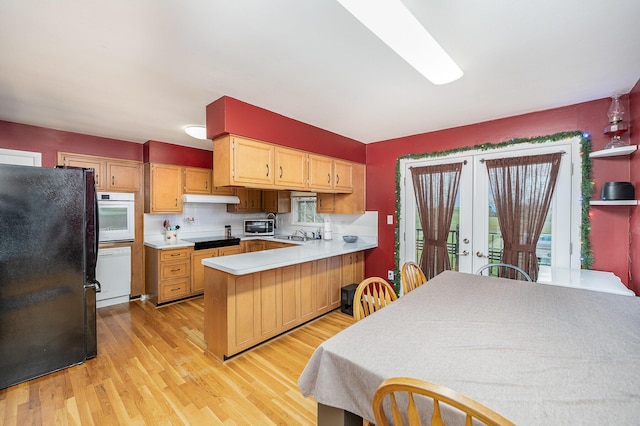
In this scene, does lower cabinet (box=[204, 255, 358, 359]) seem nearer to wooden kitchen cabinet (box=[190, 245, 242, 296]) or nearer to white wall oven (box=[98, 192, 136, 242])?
wooden kitchen cabinet (box=[190, 245, 242, 296])

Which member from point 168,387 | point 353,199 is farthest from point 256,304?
point 353,199

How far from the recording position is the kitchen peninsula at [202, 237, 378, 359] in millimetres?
2467

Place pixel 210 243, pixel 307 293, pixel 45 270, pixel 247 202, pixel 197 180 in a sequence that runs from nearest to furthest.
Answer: pixel 45 270, pixel 307 293, pixel 210 243, pixel 197 180, pixel 247 202

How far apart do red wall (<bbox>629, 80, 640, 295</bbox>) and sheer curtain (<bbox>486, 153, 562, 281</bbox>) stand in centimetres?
49

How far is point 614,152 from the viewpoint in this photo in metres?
2.15

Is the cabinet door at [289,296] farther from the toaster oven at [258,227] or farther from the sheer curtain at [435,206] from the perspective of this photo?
the toaster oven at [258,227]

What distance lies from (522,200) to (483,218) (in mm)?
400

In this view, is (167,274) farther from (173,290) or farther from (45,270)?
(45,270)

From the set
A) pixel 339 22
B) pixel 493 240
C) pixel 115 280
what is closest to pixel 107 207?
pixel 115 280

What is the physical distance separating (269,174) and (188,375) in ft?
6.27

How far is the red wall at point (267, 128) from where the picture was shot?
2367 mm

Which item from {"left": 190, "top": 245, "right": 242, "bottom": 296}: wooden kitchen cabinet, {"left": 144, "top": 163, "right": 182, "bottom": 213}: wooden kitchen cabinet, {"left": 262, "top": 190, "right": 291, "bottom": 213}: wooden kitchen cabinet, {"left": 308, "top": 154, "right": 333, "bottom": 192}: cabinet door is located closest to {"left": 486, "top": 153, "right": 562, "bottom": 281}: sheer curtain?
{"left": 308, "top": 154, "right": 333, "bottom": 192}: cabinet door

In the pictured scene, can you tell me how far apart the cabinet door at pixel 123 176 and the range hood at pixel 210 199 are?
704mm

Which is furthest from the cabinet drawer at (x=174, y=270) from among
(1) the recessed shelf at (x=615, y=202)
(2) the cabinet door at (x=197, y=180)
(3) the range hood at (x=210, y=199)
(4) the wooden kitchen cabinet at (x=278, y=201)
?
(1) the recessed shelf at (x=615, y=202)
